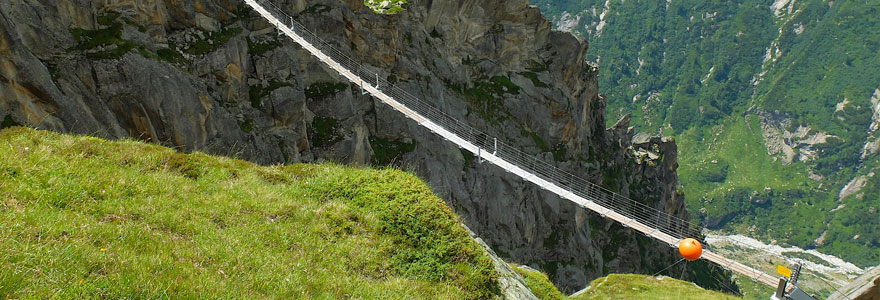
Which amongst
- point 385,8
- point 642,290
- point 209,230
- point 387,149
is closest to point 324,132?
point 387,149

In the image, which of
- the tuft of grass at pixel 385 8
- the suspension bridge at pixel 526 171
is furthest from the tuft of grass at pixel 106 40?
the tuft of grass at pixel 385 8

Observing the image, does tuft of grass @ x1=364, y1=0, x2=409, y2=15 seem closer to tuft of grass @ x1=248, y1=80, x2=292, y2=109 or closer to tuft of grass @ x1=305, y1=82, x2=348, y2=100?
tuft of grass @ x1=305, y1=82, x2=348, y2=100

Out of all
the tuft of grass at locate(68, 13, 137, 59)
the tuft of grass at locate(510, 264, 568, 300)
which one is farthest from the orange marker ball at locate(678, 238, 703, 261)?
the tuft of grass at locate(68, 13, 137, 59)

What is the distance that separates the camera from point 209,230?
7.11 m

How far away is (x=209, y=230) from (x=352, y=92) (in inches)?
1084

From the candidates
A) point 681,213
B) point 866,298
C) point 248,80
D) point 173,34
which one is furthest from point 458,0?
point 681,213

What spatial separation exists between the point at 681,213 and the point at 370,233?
11040cm

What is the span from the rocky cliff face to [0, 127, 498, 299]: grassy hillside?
24.8 ft

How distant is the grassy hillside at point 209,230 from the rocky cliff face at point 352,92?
24.8 feet

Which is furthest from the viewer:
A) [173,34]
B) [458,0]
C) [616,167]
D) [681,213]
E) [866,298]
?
[681,213]

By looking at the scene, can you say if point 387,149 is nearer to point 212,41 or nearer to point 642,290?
point 212,41

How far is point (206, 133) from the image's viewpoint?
21812mm

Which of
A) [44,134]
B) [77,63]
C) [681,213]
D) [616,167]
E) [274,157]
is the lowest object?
[681,213]

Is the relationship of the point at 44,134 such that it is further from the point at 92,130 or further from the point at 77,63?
the point at 77,63
